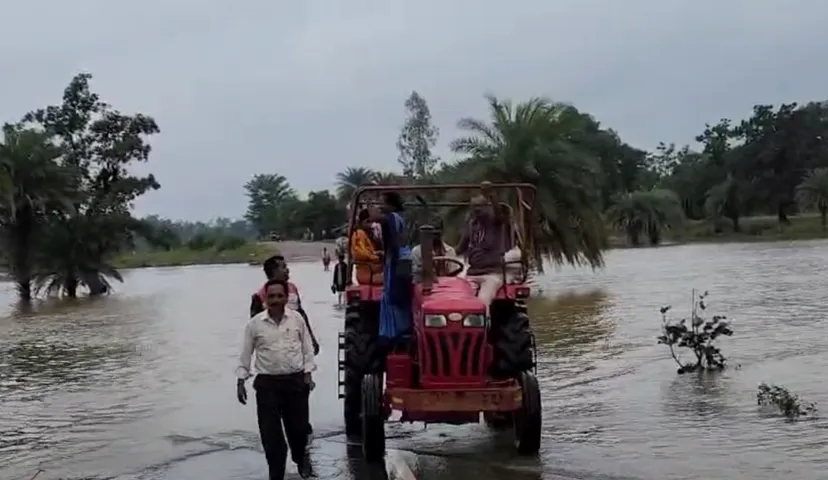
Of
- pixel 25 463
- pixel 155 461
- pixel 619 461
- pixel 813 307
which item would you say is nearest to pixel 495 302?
pixel 619 461

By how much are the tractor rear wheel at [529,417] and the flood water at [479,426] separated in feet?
0.52

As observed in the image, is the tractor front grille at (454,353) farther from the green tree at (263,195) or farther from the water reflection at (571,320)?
the green tree at (263,195)

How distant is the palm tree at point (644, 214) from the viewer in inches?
2662

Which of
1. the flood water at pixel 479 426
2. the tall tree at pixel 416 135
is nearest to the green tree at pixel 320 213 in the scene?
the tall tree at pixel 416 135

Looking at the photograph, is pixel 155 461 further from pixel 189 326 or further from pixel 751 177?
pixel 751 177

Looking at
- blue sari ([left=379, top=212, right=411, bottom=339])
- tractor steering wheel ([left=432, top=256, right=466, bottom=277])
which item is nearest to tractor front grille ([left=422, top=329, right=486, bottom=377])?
blue sari ([left=379, top=212, right=411, bottom=339])

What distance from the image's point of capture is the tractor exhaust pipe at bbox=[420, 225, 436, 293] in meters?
8.73

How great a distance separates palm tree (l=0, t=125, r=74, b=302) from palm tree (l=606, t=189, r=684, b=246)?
37338mm

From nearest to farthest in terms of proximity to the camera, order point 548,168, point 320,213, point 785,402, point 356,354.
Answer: point 356,354 < point 785,402 < point 548,168 < point 320,213

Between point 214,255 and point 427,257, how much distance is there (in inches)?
2714

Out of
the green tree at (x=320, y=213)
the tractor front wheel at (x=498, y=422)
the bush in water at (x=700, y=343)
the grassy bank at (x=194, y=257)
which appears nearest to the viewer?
the tractor front wheel at (x=498, y=422)

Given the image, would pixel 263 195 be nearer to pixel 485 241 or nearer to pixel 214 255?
pixel 214 255

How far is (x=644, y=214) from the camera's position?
68438mm

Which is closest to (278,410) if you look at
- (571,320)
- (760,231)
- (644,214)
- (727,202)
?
(571,320)
